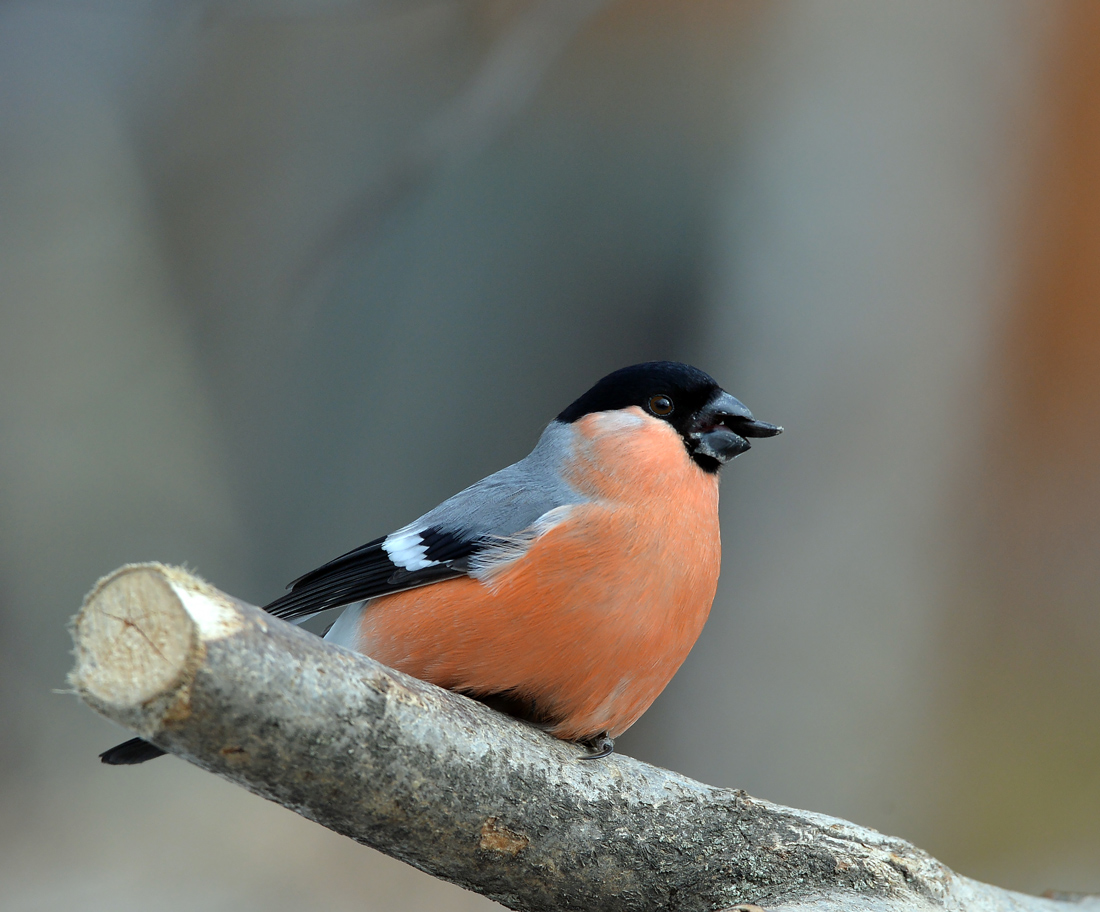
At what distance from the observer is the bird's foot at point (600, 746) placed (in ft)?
5.82

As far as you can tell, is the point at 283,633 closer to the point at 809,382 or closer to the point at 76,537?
the point at 809,382

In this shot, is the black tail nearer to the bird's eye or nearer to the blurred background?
the bird's eye

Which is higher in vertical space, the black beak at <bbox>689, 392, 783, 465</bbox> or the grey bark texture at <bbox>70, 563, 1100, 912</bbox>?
the black beak at <bbox>689, 392, 783, 465</bbox>

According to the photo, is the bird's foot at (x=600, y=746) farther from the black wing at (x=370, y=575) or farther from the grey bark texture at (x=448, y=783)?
the black wing at (x=370, y=575)

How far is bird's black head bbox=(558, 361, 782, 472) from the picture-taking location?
2.12 meters

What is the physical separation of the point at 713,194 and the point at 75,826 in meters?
4.24

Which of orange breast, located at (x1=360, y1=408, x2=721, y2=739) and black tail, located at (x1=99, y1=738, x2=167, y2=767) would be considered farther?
orange breast, located at (x1=360, y1=408, x2=721, y2=739)

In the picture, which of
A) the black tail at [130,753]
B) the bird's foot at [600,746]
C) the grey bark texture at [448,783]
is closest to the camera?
the grey bark texture at [448,783]

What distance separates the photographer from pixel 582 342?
14.0 feet

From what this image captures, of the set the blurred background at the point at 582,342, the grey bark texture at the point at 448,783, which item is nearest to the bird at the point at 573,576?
the grey bark texture at the point at 448,783

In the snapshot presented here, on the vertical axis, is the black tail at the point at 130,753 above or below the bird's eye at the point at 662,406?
below

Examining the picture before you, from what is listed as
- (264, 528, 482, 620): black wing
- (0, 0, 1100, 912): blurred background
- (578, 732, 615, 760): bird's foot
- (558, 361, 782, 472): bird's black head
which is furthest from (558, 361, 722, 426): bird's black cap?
(0, 0, 1100, 912): blurred background

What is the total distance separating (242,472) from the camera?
15.9 feet

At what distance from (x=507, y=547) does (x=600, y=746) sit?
0.46 metres
